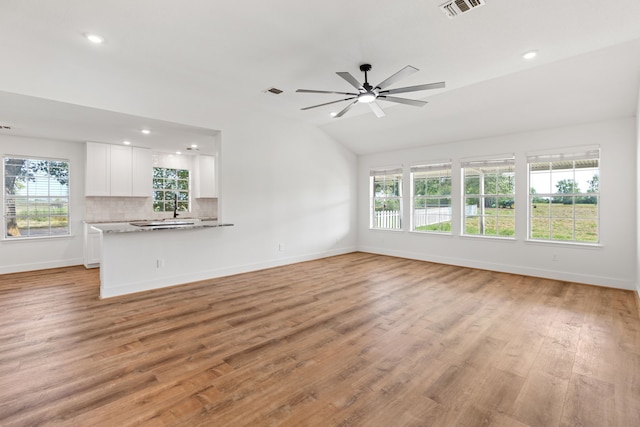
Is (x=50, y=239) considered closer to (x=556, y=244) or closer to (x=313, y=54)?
(x=313, y=54)

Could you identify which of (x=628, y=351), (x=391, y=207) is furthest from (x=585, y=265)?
(x=391, y=207)

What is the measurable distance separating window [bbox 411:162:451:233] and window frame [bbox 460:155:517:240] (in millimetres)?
316

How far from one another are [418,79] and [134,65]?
3702 millimetres

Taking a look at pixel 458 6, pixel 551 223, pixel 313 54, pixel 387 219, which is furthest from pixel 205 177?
pixel 551 223

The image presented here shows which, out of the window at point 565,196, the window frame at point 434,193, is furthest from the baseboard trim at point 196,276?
the window at point 565,196

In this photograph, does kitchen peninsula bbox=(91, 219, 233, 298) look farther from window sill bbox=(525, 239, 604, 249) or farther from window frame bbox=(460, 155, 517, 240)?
window sill bbox=(525, 239, 604, 249)

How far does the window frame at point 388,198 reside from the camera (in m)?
7.27

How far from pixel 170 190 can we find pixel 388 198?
5.39 meters

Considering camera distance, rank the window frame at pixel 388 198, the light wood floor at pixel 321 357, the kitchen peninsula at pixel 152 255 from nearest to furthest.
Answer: the light wood floor at pixel 321 357 → the kitchen peninsula at pixel 152 255 → the window frame at pixel 388 198

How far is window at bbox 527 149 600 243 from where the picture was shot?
4898 mm

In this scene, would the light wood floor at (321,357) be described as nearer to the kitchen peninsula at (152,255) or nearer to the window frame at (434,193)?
the kitchen peninsula at (152,255)

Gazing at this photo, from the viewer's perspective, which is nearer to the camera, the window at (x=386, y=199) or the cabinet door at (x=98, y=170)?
the cabinet door at (x=98, y=170)

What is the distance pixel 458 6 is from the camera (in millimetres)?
2660

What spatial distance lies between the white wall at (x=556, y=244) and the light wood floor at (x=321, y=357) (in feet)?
1.78
